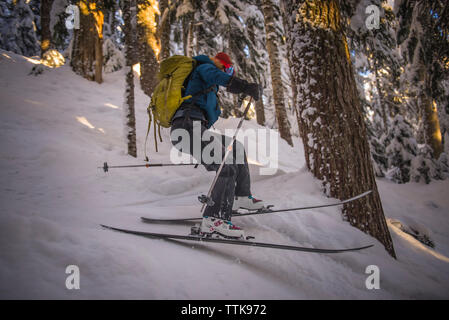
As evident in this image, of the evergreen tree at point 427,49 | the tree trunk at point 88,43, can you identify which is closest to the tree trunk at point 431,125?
the evergreen tree at point 427,49

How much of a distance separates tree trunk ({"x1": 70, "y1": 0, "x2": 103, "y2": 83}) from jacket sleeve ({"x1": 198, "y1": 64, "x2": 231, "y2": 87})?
9938 millimetres

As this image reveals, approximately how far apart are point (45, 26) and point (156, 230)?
1340 centimetres

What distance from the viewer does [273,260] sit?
209cm

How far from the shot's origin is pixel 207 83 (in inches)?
97.0

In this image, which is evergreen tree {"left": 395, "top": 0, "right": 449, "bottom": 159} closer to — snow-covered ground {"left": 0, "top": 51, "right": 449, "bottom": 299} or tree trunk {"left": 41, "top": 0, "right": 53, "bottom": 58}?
snow-covered ground {"left": 0, "top": 51, "right": 449, "bottom": 299}

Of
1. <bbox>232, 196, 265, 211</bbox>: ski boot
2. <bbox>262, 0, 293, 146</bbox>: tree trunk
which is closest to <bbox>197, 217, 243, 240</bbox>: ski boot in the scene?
<bbox>232, 196, 265, 211</bbox>: ski boot

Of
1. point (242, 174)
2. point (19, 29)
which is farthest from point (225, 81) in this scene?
point (19, 29)

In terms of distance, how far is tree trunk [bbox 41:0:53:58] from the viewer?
10555 millimetres

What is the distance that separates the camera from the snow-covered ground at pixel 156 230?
1.57 m

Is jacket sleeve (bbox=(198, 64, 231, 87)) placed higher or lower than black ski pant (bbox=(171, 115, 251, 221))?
higher

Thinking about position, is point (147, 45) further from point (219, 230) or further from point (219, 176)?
point (219, 230)

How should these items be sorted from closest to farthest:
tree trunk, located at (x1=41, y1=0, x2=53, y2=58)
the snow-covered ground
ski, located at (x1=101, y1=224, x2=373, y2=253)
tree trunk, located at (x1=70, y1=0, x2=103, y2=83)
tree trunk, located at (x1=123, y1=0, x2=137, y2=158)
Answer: the snow-covered ground
ski, located at (x1=101, y1=224, x2=373, y2=253)
tree trunk, located at (x1=123, y1=0, x2=137, y2=158)
tree trunk, located at (x1=70, y1=0, x2=103, y2=83)
tree trunk, located at (x1=41, y1=0, x2=53, y2=58)
